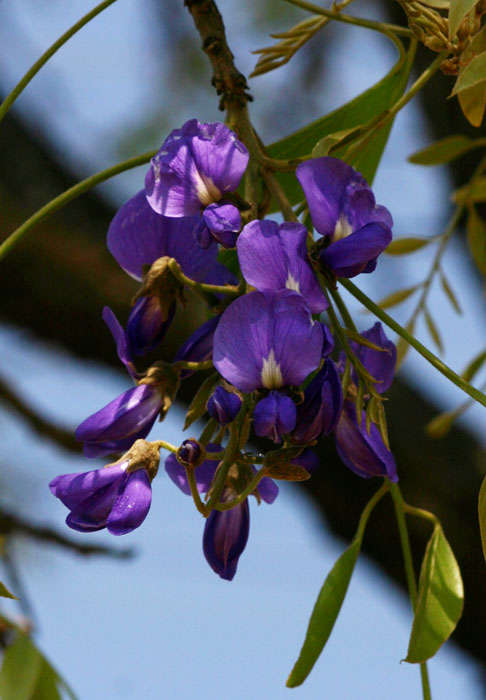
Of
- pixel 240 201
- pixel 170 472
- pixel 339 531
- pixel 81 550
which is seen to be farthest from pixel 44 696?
pixel 339 531

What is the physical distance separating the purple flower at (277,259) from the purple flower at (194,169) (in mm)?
41

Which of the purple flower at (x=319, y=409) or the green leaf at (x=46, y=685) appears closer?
the purple flower at (x=319, y=409)

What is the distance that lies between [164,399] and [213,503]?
0.25 ft

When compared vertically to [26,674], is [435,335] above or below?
below

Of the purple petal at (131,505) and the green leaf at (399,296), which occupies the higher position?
the purple petal at (131,505)

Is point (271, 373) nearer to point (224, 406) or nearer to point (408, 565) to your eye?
point (224, 406)

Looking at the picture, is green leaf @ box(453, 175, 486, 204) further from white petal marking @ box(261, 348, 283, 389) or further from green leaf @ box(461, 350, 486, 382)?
white petal marking @ box(261, 348, 283, 389)

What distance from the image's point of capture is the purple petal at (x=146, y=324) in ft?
1.37

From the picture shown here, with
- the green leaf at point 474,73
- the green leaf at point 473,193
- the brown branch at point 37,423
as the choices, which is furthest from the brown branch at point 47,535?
the green leaf at point 474,73

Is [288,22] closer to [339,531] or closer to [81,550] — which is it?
[339,531]

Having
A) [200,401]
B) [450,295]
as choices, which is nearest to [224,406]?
[200,401]

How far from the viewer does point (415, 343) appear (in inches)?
14.8

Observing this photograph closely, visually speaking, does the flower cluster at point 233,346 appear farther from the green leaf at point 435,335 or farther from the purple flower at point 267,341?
the green leaf at point 435,335

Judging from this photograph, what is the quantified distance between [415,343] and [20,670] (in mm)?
262
